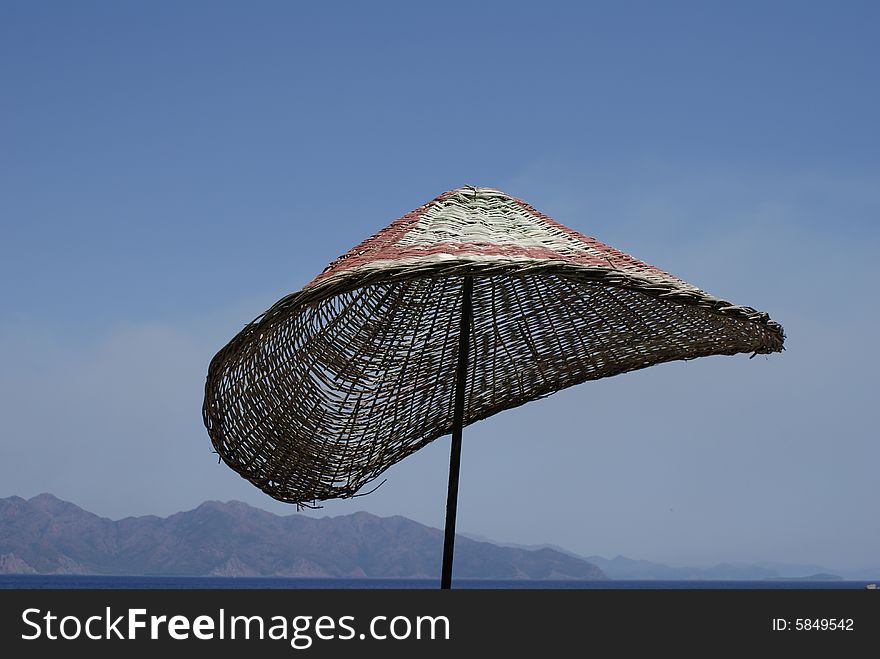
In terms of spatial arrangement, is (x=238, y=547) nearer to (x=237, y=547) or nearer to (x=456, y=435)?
(x=237, y=547)

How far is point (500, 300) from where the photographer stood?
3.73 metres

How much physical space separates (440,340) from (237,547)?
126552 mm

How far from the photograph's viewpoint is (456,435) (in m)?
3.37

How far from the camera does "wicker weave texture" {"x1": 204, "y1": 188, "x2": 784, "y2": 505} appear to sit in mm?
2838

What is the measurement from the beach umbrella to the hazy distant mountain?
118 meters

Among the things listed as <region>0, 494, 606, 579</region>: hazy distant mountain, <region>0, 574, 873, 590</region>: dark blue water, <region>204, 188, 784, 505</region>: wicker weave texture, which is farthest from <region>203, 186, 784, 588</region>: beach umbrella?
<region>0, 494, 606, 579</region>: hazy distant mountain

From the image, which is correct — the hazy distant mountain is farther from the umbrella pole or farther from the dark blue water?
the umbrella pole

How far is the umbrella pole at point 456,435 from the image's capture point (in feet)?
10.7

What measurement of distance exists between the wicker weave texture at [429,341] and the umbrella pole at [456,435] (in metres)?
0.12

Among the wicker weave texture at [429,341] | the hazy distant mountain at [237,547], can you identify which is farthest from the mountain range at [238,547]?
the wicker weave texture at [429,341]
